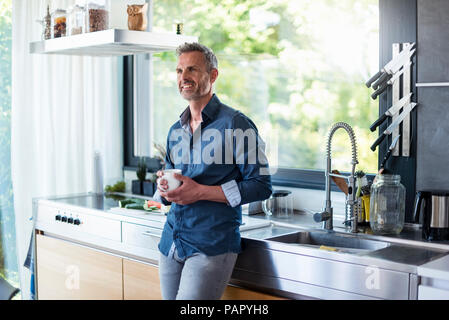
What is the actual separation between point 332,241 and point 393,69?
0.80 meters

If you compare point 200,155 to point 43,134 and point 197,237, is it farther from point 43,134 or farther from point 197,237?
point 43,134

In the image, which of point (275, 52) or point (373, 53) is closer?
point (373, 53)

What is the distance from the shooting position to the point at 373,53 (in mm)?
2920

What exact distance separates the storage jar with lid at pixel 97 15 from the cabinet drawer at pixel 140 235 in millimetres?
970

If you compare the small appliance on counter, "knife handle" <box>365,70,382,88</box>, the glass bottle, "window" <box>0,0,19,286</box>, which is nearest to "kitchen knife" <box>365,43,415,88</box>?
"knife handle" <box>365,70,382,88</box>

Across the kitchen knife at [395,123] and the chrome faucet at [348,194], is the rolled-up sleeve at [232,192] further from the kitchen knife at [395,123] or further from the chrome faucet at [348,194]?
the kitchen knife at [395,123]

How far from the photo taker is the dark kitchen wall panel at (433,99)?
2.49 m

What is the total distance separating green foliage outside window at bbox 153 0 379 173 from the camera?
9.90 feet

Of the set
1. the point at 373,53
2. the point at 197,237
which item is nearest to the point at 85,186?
the point at 197,237

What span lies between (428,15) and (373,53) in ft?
1.40

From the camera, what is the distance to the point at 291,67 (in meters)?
3.44

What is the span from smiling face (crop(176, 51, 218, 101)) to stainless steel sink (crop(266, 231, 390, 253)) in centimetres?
66

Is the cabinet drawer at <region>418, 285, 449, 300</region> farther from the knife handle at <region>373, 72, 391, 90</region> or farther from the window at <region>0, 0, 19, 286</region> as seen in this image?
the window at <region>0, 0, 19, 286</region>

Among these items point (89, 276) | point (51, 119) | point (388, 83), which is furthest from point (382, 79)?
point (51, 119)
